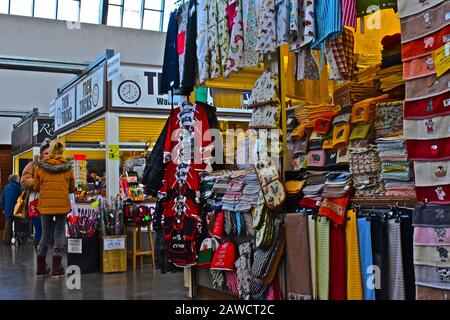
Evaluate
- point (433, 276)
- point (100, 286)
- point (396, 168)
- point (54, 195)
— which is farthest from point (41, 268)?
point (433, 276)

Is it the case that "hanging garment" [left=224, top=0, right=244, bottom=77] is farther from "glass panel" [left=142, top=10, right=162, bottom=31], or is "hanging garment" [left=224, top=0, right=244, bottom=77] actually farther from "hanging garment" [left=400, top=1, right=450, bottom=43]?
"glass panel" [left=142, top=10, right=162, bottom=31]

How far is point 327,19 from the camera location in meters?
3.68

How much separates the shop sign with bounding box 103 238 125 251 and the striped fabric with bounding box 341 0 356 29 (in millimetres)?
4454

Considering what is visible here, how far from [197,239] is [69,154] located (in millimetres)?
7223

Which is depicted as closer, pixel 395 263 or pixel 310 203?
pixel 395 263

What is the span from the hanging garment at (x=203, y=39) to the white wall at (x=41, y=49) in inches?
473

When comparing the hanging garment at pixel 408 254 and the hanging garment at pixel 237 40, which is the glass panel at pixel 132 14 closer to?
the hanging garment at pixel 237 40

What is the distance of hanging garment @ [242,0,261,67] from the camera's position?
4266mm

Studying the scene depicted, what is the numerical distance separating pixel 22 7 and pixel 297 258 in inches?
666

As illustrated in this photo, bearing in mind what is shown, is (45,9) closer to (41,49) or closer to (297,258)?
(41,49)

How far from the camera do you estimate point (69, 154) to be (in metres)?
11.5

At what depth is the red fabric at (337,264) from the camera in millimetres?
3475

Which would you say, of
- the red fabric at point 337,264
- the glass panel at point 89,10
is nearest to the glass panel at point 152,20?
the glass panel at point 89,10
